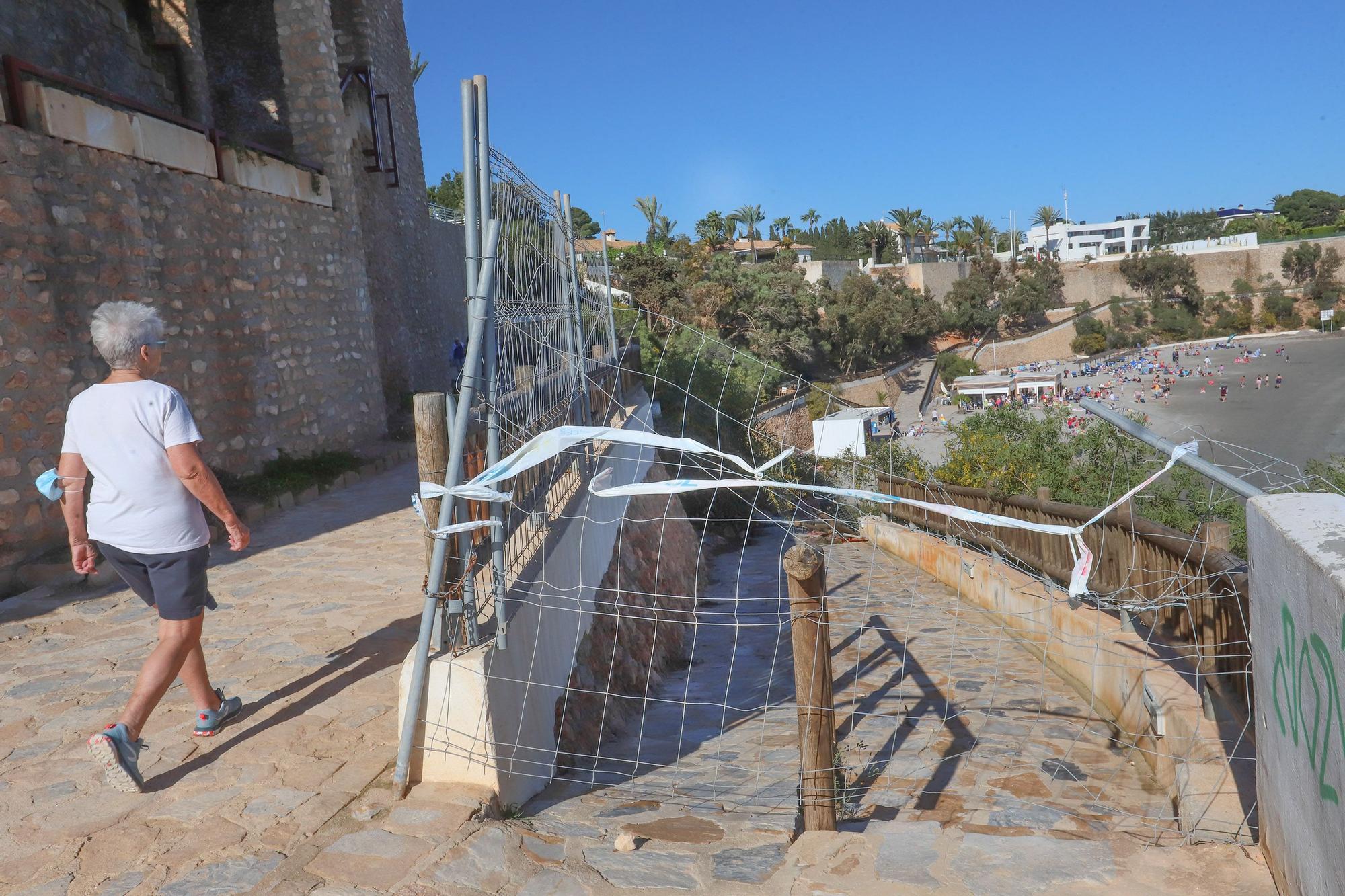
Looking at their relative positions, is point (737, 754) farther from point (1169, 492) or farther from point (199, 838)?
point (1169, 492)

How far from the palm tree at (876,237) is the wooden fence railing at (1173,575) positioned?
2351 inches

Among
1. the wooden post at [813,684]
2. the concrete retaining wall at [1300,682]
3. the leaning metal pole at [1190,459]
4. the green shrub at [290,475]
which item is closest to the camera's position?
the concrete retaining wall at [1300,682]

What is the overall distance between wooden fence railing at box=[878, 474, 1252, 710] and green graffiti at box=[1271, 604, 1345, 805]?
113cm

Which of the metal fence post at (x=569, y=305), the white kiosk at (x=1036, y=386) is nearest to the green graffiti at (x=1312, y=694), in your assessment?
the metal fence post at (x=569, y=305)

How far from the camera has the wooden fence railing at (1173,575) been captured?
4047mm

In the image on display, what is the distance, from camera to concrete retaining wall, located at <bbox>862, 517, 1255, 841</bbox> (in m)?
3.41

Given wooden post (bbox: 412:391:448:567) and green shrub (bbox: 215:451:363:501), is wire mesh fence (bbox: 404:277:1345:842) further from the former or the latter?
green shrub (bbox: 215:451:363:501)

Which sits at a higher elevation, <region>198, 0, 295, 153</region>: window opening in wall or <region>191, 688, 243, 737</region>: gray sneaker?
<region>198, 0, 295, 153</region>: window opening in wall

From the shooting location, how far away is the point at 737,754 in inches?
185

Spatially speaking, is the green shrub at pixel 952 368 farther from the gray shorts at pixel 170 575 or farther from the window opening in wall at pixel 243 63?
the gray shorts at pixel 170 575

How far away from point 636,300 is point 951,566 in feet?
79.4

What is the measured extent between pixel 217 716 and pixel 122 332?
1.45 meters

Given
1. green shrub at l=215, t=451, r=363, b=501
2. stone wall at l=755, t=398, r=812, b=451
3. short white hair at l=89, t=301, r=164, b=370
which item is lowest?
stone wall at l=755, t=398, r=812, b=451

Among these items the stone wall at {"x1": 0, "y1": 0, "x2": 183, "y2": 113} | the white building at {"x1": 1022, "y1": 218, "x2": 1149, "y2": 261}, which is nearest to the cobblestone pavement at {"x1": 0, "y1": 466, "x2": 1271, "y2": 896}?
the stone wall at {"x1": 0, "y1": 0, "x2": 183, "y2": 113}
